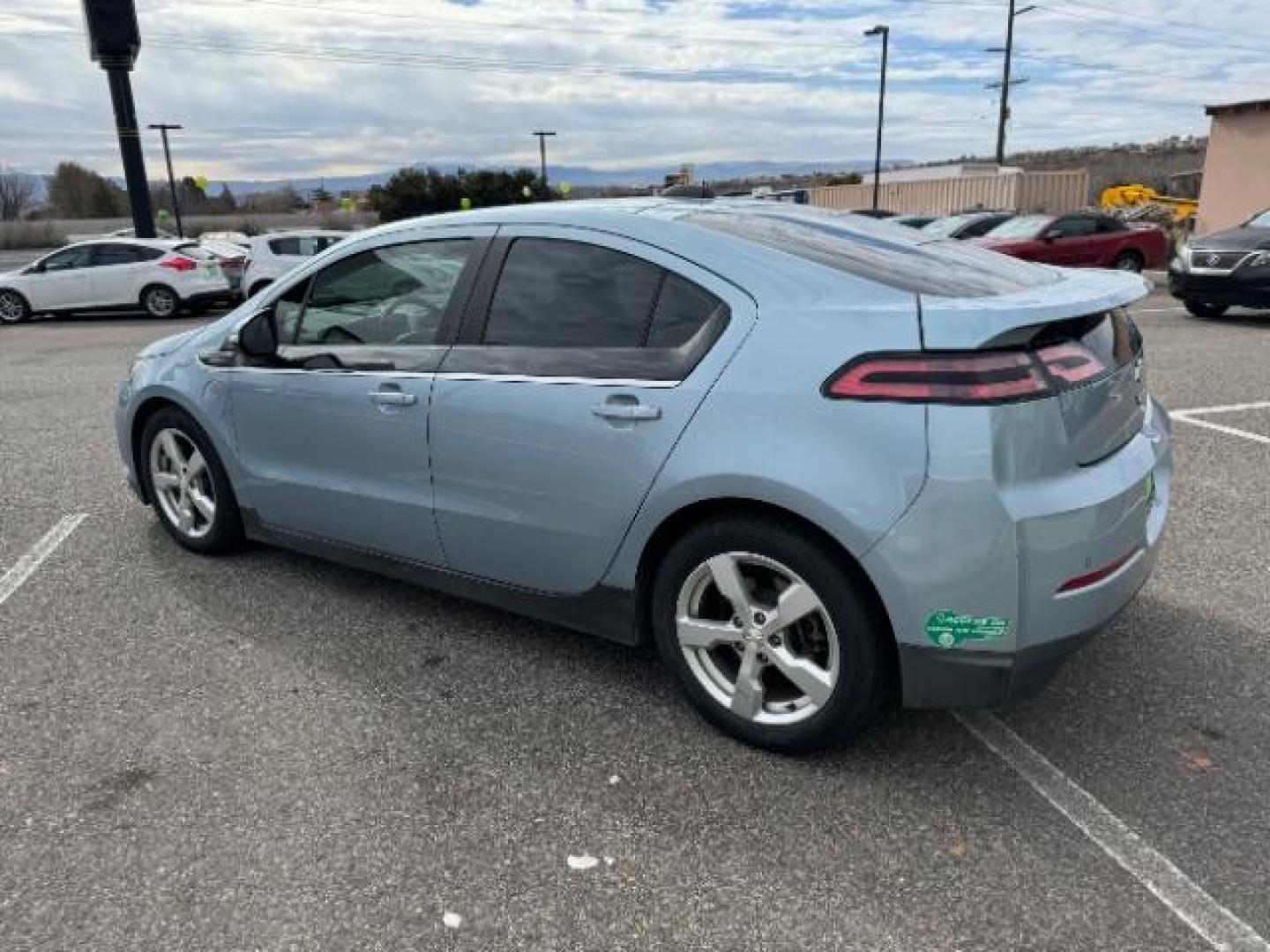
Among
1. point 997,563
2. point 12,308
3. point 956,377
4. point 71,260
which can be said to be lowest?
point 12,308

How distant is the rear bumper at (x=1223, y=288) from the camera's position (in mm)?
12008

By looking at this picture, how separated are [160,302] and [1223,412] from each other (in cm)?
1556

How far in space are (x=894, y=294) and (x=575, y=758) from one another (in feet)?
5.25

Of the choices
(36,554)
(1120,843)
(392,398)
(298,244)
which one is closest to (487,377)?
(392,398)

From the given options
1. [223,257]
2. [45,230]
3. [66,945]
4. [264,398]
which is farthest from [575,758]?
[45,230]

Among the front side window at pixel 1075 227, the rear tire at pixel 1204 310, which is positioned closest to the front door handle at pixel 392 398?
the rear tire at pixel 1204 310

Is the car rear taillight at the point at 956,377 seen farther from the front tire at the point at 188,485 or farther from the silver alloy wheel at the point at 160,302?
the silver alloy wheel at the point at 160,302

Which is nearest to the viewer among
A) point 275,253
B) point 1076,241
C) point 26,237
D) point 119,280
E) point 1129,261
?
point 119,280

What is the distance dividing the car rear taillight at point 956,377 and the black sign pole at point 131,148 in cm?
2054

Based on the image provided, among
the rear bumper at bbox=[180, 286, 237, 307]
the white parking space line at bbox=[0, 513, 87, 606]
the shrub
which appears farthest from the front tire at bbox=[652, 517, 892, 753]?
the shrub

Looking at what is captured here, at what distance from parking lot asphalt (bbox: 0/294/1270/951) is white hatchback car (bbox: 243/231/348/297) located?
1366cm

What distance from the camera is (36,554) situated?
4750mm

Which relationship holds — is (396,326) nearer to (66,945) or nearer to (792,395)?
(792,395)

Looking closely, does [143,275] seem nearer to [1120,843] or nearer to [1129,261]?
[1120,843]
